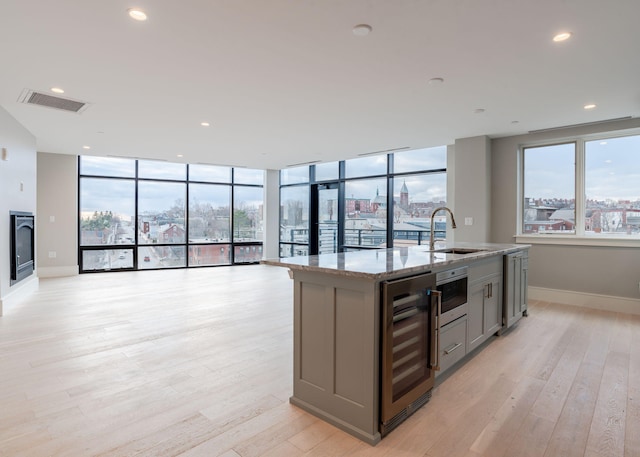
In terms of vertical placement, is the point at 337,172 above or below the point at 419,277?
above

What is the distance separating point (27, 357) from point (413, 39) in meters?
4.10

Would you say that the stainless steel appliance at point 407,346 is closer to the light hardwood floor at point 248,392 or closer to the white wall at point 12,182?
the light hardwood floor at point 248,392

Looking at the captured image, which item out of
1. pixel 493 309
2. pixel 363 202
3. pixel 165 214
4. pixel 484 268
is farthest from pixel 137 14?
pixel 165 214

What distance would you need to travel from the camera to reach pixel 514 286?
153 inches

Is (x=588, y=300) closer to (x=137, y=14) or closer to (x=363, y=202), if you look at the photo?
(x=363, y=202)

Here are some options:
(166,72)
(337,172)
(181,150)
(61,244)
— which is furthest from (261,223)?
(166,72)

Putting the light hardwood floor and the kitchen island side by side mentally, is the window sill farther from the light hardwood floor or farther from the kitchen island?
the kitchen island

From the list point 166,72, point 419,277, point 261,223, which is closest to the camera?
point 419,277

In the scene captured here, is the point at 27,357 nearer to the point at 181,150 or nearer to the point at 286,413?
the point at 286,413

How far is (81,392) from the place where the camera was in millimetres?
2463

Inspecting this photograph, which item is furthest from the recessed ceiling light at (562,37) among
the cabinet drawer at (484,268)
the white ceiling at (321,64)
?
the cabinet drawer at (484,268)

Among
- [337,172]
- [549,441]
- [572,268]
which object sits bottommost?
[549,441]

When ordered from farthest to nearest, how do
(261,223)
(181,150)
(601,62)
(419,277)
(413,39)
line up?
(261,223)
(181,150)
(601,62)
(413,39)
(419,277)

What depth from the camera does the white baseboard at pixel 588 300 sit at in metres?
4.71
